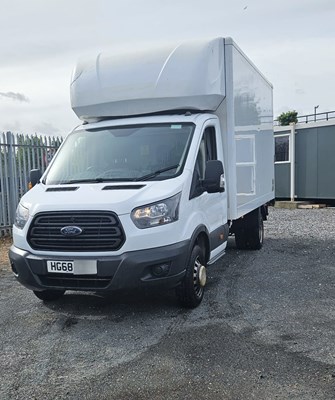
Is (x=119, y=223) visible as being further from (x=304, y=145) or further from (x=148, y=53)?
(x=304, y=145)

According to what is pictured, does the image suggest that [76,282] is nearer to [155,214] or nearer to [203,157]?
[155,214]

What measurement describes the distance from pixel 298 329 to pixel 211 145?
2.56 meters

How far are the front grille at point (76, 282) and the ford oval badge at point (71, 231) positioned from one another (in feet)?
1.48

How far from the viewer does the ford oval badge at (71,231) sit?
4.64 m

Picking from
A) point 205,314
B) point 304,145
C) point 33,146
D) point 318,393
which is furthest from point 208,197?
point 304,145

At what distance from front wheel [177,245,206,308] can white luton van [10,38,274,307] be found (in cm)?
1

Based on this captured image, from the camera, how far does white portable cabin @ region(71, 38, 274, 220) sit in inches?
229

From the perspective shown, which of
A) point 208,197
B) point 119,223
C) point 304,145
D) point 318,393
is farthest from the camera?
point 304,145

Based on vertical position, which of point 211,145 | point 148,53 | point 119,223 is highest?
point 148,53

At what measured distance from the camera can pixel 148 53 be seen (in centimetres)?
606

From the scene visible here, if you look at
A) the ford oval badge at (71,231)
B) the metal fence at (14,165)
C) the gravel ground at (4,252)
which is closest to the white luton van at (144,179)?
the ford oval badge at (71,231)

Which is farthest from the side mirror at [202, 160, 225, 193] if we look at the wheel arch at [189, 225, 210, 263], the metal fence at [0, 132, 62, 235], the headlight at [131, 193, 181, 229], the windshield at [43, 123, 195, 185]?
the metal fence at [0, 132, 62, 235]

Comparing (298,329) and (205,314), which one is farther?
(205,314)

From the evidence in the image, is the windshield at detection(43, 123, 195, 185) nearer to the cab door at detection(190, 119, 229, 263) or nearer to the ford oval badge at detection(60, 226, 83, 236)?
the cab door at detection(190, 119, 229, 263)
